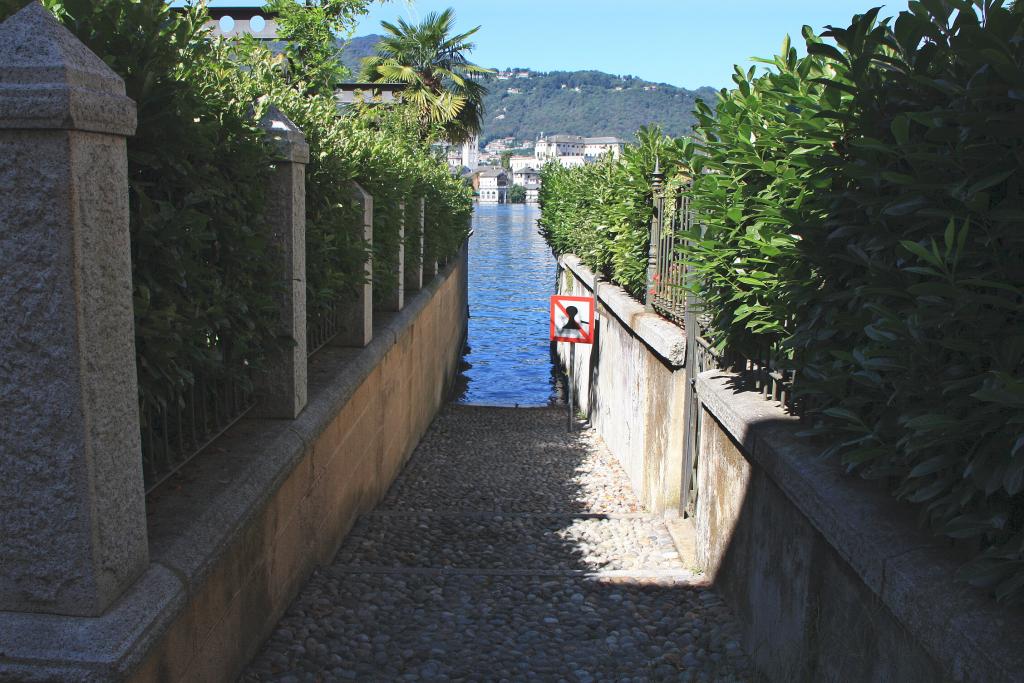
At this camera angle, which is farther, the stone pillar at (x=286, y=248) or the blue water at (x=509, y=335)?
the blue water at (x=509, y=335)

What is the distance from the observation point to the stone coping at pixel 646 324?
20.7 feet

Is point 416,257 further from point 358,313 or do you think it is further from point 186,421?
point 186,421

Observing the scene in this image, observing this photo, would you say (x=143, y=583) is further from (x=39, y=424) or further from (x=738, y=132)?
(x=738, y=132)

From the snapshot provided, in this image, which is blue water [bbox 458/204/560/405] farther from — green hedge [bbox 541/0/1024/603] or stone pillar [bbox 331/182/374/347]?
green hedge [bbox 541/0/1024/603]

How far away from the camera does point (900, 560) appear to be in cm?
242

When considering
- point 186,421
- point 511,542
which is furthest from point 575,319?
point 186,421

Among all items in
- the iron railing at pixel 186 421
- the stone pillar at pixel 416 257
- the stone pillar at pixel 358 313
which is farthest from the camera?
the stone pillar at pixel 416 257

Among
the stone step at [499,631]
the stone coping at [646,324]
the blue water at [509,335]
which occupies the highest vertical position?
the stone coping at [646,324]

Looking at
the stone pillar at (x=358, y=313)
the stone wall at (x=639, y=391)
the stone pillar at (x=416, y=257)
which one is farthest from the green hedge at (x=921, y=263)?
the stone pillar at (x=416, y=257)

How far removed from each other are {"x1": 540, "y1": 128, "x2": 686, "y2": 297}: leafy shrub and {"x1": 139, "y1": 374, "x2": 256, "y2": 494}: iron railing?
352 cm

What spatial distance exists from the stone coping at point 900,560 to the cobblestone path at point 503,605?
106 centimetres

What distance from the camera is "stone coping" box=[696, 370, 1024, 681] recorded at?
6.56ft

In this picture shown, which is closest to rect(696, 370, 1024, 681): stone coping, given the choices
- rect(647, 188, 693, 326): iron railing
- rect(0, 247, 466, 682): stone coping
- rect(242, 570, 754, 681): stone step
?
rect(242, 570, 754, 681): stone step

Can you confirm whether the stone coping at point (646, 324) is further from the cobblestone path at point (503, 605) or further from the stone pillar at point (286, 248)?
the stone pillar at point (286, 248)
